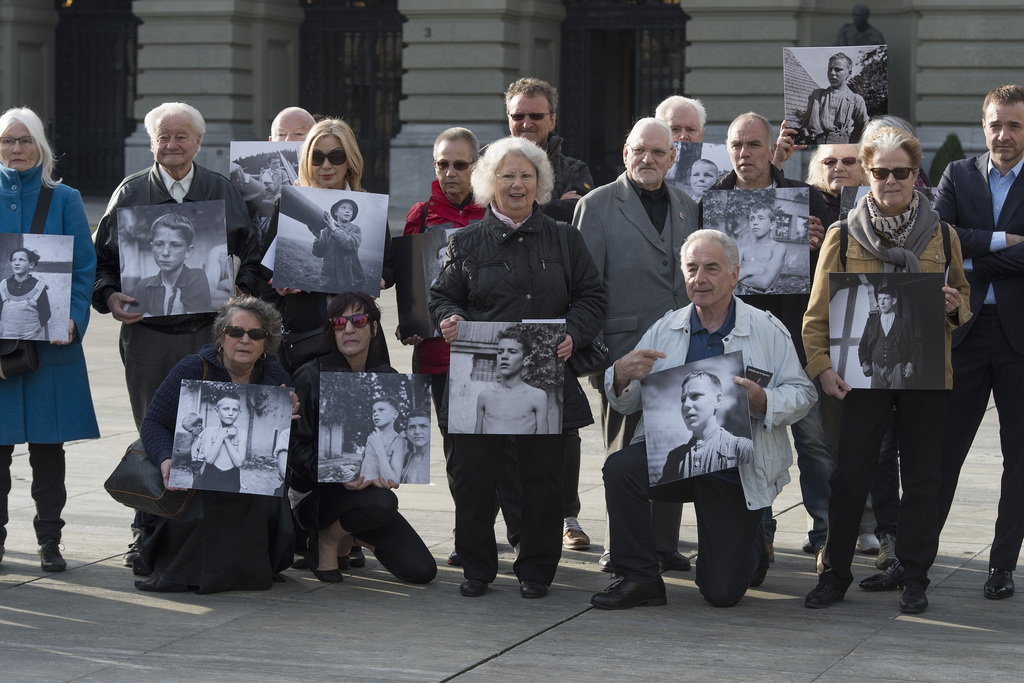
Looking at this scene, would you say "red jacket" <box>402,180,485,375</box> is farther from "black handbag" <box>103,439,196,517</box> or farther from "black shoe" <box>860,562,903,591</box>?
"black shoe" <box>860,562,903,591</box>

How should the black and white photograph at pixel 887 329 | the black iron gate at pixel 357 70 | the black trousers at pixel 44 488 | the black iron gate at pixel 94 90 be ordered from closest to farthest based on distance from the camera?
the black and white photograph at pixel 887 329, the black trousers at pixel 44 488, the black iron gate at pixel 357 70, the black iron gate at pixel 94 90

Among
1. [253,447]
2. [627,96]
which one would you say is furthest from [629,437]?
[627,96]

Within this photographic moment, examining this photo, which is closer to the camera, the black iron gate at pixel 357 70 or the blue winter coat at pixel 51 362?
the blue winter coat at pixel 51 362

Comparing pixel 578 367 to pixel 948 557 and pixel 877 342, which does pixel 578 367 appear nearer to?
pixel 877 342

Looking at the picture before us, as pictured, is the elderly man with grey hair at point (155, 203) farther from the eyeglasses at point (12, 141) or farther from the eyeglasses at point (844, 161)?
the eyeglasses at point (844, 161)

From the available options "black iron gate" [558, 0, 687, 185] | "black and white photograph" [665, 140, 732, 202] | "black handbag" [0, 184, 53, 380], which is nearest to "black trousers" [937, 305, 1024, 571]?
"black and white photograph" [665, 140, 732, 202]

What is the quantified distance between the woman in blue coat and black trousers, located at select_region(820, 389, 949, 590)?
3.23 metres

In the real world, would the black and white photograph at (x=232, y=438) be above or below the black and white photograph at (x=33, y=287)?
below

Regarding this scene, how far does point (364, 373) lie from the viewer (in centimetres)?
605

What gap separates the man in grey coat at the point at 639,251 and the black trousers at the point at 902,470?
32.3 inches

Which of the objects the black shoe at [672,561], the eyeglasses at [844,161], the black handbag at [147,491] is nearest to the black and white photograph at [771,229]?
the eyeglasses at [844,161]

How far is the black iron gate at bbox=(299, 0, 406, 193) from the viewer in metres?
27.1

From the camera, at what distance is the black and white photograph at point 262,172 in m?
6.94

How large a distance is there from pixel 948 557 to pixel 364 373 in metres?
2.74
